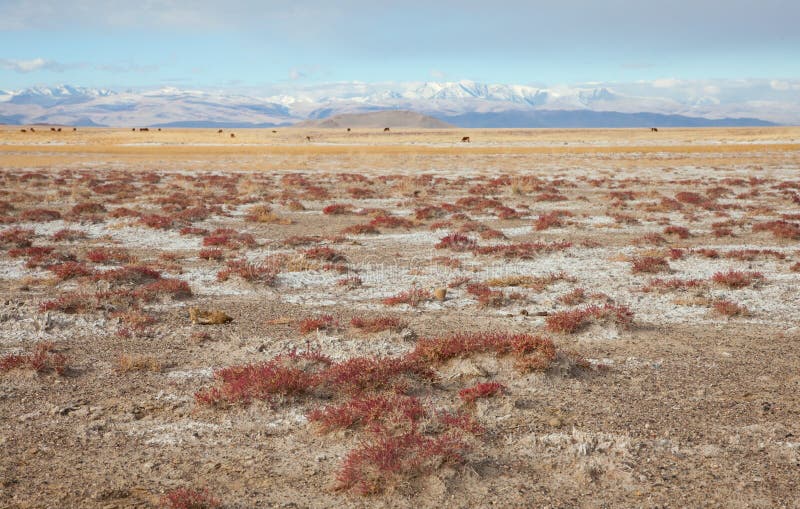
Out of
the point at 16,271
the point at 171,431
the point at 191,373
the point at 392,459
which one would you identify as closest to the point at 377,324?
the point at 191,373

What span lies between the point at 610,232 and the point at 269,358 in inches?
600

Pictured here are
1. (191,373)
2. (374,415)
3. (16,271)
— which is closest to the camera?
(374,415)

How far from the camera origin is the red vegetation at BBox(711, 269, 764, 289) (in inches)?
520

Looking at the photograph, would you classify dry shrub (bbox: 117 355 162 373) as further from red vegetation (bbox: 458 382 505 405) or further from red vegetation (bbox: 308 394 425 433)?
red vegetation (bbox: 458 382 505 405)

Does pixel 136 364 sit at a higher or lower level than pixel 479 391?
lower

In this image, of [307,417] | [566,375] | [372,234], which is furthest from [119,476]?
[372,234]

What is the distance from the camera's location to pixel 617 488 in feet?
19.1

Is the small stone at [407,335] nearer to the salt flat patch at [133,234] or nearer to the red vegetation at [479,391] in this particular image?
the red vegetation at [479,391]

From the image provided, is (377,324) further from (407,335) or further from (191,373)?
(191,373)

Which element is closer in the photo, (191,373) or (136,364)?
(191,373)

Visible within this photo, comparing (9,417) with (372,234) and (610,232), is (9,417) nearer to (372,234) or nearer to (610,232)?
(372,234)

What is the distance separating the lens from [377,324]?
1015 cm

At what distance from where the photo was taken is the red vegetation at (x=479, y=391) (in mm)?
7555

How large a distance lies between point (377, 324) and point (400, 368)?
2.03m
